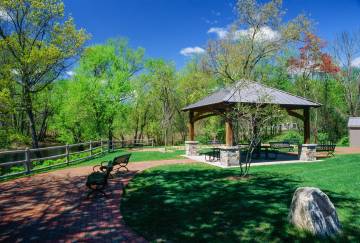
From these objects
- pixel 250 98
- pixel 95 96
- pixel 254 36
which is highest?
pixel 254 36

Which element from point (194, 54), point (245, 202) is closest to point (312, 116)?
point (194, 54)

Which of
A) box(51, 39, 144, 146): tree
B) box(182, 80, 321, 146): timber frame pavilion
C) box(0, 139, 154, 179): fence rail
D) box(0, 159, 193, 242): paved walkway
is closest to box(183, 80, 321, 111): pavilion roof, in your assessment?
box(182, 80, 321, 146): timber frame pavilion

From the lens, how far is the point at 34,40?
18.6m

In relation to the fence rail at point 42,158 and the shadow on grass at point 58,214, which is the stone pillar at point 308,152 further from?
the fence rail at point 42,158

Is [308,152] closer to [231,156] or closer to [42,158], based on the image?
[231,156]

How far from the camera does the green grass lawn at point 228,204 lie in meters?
5.27

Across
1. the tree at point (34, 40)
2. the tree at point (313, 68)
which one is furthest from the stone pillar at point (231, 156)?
the tree at point (313, 68)

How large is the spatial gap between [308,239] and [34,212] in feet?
20.6

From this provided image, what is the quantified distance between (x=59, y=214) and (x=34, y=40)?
623 inches

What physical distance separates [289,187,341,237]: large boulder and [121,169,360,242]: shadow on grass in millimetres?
175

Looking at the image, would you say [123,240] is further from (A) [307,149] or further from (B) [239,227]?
(A) [307,149]

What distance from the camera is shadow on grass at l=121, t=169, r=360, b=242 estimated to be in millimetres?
5220

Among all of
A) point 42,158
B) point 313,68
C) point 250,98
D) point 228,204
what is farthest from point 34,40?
point 313,68

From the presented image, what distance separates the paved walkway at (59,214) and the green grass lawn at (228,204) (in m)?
0.41
